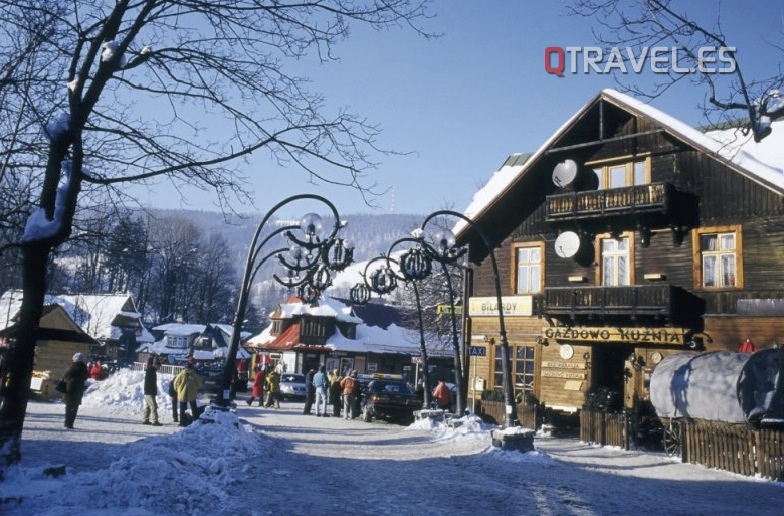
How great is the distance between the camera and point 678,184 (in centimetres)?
2248

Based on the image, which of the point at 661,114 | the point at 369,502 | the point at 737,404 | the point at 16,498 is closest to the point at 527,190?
the point at 661,114

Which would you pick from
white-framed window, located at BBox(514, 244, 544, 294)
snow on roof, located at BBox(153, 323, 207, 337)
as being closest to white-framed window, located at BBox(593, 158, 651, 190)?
white-framed window, located at BBox(514, 244, 544, 294)

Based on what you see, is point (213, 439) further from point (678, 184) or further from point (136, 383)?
point (678, 184)

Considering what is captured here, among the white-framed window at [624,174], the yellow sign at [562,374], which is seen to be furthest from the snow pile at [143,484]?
the white-framed window at [624,174]

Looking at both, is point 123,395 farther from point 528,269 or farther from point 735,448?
point 735,448

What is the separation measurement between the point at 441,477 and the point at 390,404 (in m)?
12.5

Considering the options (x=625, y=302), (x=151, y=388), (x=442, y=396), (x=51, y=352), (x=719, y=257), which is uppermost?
(x=719, y=257)

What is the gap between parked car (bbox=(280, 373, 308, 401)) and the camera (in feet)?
125

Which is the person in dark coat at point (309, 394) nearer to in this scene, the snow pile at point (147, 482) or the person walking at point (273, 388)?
the person walking at point (273, 388)

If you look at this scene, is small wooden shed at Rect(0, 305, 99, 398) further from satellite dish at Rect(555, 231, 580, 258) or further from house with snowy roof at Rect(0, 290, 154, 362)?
house with snowy roof at Rect(0, 290, 154, 362)

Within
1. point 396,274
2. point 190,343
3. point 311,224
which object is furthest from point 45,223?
point 190,343

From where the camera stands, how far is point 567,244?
24734 mm

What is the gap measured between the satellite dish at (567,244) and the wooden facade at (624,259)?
0.16 m

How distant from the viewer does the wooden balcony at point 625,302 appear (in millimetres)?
21047
